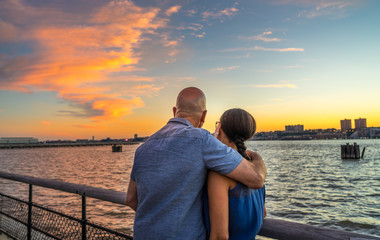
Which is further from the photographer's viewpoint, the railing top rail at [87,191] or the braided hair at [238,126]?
the railing top rail at [87,191]

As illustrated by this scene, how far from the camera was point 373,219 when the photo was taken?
1302cm

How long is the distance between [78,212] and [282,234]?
1187cm

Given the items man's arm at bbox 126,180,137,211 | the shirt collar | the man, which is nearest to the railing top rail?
man's arm at bbox 126,180,137,211

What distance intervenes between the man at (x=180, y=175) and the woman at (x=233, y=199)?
60mm

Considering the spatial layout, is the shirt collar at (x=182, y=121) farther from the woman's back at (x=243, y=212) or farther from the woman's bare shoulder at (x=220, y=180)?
the woman's back at (x=243, y=212)

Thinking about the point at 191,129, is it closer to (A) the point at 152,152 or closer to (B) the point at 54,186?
(A) the point at 152,152

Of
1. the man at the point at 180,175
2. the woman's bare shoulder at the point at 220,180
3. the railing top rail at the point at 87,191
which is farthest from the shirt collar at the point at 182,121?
the railing top rail at the point at 87,191

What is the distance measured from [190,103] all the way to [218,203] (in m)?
0.61

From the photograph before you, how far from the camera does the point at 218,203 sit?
1392mm

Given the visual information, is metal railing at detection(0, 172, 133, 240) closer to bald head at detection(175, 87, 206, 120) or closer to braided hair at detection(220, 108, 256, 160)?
bald head at detection(175, 87, 206, 120)

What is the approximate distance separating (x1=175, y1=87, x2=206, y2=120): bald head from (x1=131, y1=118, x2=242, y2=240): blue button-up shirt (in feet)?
0.59

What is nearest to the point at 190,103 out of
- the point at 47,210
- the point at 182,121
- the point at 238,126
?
the point at 182,121

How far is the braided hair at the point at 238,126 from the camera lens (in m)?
1.61

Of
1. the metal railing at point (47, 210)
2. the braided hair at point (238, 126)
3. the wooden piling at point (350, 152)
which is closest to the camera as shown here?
the braided hair at point (238, 126)
